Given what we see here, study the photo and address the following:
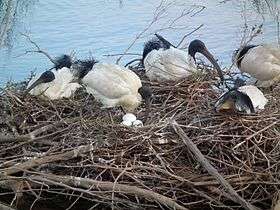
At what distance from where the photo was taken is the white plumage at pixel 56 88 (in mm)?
3104

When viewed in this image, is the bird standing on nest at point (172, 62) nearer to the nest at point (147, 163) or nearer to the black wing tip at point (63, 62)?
the black wing tip at point (63, 62)

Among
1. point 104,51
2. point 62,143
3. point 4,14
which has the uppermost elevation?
point 4,14

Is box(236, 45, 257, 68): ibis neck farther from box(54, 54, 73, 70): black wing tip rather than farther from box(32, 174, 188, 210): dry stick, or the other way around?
box(32, 174, 188, 210): dry stick

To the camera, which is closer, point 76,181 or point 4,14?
point 76,181

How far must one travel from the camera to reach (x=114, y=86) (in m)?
2.99

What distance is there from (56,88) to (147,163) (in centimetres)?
85

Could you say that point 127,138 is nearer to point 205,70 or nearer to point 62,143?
point 62,143

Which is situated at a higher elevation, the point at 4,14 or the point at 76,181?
the point at 4,14

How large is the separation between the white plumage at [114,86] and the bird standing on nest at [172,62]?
0.67 ft

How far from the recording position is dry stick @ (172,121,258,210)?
232 centimetres

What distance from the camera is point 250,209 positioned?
230 centimetres

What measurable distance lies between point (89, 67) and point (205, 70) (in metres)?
0.55

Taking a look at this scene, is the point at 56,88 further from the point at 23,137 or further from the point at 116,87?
the point at 23,137

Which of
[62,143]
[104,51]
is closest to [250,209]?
[62,143]
